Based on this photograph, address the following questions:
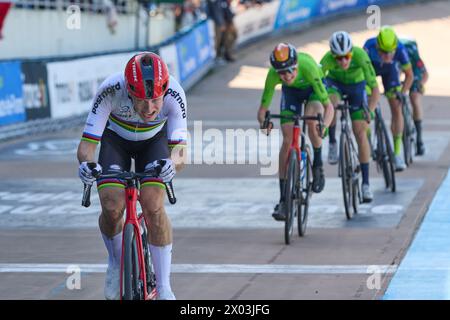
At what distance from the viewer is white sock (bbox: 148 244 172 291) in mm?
7758

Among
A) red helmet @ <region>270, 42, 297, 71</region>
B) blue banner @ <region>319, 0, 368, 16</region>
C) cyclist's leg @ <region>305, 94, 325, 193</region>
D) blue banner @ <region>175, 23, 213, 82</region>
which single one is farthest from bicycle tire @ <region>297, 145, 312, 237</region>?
blue banner @ <region>319, 0, 368, 16</region>

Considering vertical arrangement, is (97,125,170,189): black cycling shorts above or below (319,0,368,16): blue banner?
above

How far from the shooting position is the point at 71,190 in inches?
564

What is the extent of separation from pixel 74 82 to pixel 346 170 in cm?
1001

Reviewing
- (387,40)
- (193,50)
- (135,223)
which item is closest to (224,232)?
(387,40)

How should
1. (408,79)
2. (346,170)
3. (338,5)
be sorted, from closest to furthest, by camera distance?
(346,170) → (408,79) → (338,5)

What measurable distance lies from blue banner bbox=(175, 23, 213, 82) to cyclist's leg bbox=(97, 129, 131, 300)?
729 inches

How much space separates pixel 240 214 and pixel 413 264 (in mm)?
3080

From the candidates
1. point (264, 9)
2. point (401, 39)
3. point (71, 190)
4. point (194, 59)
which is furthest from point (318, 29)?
point (71, 190)

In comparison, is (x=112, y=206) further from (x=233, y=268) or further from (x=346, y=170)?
(x=346, y=170)

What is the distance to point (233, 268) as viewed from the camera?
9.70 meters

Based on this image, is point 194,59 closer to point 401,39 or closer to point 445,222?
point 401,39

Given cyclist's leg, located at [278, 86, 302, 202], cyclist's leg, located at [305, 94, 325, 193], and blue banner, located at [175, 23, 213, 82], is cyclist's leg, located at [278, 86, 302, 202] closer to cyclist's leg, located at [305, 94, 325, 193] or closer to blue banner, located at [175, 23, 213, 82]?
cyclist's leg, located at [305, 94, 325, 193]

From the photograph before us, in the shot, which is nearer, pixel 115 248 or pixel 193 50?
pixel 115 248
